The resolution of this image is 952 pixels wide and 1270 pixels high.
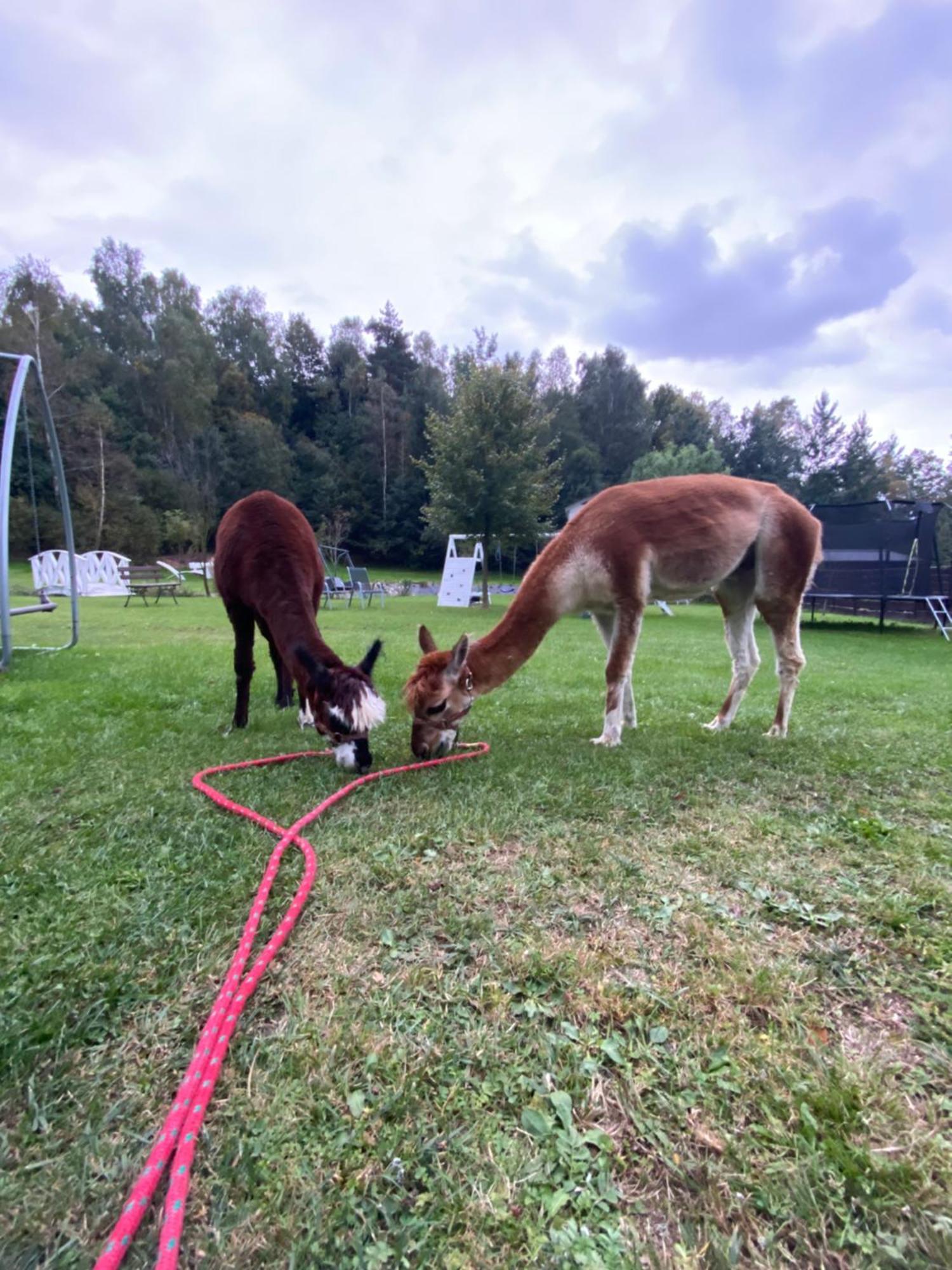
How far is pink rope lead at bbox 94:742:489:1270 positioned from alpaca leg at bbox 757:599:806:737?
4016 mm

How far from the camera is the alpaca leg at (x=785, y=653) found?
461 cm

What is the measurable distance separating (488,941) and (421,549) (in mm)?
53247

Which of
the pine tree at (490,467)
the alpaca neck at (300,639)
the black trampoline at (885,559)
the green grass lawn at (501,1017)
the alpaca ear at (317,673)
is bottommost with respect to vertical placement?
the green grass lawn at (501,1017)

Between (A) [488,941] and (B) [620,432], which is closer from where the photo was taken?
(A) [488,941]

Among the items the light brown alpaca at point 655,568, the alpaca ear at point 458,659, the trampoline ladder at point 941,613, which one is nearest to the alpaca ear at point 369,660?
the alpaca ear at point 458,659

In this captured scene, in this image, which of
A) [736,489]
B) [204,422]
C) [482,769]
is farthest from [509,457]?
[204,422]

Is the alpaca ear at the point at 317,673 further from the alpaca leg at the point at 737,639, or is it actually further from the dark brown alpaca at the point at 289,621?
the alpaca leg at the point at 737,639

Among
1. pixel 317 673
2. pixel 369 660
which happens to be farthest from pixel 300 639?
pixel 369 660

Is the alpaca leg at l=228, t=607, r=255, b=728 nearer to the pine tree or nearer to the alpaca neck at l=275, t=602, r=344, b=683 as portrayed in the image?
the alpaca neck at l=275, t=602, r=344, b=683

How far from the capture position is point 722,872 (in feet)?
7.89

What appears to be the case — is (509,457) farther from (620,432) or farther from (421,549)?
(620,432)

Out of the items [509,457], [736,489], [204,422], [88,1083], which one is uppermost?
Answer: [204,422]

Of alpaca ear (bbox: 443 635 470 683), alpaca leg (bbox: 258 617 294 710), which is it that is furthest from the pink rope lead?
alpaca leg (bbox: 258 617 294 710)

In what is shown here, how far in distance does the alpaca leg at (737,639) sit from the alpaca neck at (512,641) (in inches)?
71.9
